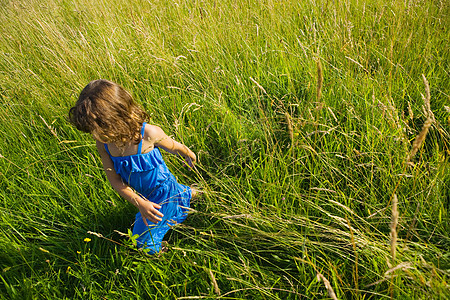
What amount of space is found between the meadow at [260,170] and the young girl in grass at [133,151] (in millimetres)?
110

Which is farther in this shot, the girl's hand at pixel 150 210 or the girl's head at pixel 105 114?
the girl's hand at pixel 150 210

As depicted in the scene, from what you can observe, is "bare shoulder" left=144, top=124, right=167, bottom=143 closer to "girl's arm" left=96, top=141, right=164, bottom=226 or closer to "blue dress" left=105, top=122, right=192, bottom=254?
"blue dress" left=105, top=122, right=192, bottom=254

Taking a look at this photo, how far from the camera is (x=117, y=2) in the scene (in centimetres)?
398

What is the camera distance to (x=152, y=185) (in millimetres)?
1760

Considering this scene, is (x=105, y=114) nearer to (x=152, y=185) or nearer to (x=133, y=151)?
(x=133, y=151)

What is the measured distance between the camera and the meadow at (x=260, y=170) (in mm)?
1321

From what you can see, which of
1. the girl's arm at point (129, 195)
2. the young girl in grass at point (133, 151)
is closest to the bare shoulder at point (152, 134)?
the young girl in grass at point (133, 151)

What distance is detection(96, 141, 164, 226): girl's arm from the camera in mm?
1573

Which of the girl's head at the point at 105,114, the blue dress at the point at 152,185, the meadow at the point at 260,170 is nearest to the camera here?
the meadow at the point at 260,170

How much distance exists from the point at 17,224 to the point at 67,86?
139cm

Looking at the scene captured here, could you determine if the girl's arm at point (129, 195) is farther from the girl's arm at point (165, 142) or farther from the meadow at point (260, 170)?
the girl's arm at point (165, 142)

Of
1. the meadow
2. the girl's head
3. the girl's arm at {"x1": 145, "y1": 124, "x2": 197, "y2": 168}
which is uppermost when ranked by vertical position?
the girl's head

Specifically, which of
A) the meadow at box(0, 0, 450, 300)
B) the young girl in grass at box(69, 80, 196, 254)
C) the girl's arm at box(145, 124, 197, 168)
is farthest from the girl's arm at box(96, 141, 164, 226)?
the girl's arm at box(145, 124, 197, 168)

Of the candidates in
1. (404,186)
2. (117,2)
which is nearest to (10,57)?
(117,2)
